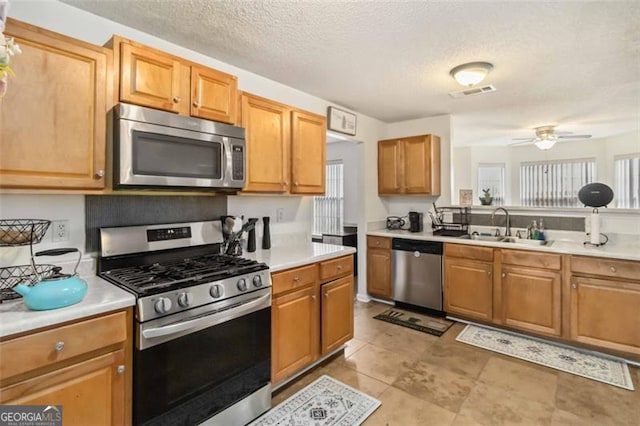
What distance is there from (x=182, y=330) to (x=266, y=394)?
0.82 meters

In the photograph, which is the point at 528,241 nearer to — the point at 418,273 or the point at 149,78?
the point at 418,273

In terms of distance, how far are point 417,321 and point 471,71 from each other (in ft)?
8.43

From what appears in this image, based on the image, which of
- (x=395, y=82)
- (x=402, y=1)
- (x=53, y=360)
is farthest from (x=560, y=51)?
(x=53, y=360)

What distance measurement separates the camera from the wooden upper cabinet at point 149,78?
174 cm

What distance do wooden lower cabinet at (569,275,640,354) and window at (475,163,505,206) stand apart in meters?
5.12

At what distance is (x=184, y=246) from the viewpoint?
2.24m

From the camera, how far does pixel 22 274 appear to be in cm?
164

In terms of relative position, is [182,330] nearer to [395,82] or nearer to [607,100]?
[395,82]

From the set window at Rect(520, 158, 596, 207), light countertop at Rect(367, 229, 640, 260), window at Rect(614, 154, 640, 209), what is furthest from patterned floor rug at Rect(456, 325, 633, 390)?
window at Rect(520, 158, 596, 207)

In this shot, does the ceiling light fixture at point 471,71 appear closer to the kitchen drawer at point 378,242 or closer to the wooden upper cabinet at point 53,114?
the kitchen drawer at point 378,242

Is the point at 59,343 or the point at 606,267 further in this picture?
the point at 606,267

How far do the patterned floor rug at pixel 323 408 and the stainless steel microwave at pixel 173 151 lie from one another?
1.51m

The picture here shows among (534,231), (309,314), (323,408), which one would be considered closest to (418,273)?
(534,231)

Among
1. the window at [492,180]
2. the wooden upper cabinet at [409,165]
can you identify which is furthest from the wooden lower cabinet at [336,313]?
the window at [492,180]
